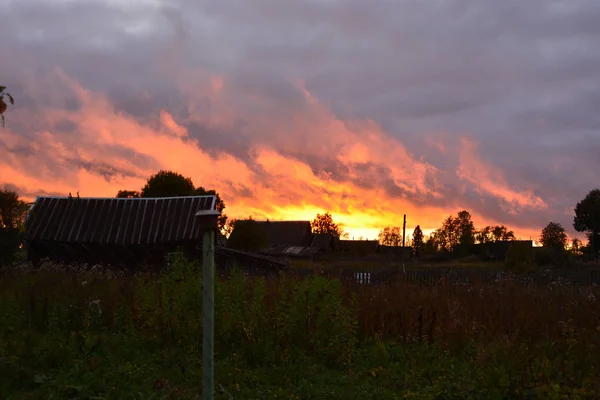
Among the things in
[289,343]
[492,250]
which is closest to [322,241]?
[492,250]

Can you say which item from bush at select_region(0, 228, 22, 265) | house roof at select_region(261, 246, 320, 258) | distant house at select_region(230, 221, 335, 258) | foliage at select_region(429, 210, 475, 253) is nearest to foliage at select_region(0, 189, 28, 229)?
bush at select_region(0, 228, 22, 265)

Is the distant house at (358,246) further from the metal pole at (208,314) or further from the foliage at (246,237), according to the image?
the metal pole at (208,314)

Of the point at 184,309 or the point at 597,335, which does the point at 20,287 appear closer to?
the point at 184,309

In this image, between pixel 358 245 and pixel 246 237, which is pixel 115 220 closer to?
pixel 246 237

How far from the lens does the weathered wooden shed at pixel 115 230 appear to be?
2602 cm

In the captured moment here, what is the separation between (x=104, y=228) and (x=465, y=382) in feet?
74.1

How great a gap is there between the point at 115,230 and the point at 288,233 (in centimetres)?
4779

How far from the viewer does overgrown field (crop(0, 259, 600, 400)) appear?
22.5ft

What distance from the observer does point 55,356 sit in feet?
24.8

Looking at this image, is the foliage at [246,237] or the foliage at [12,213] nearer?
the foliage at [12,213]

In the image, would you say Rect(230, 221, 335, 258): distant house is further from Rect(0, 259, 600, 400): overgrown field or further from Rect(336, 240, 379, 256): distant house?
Rect(0, 259, 600, 400): overgrown field

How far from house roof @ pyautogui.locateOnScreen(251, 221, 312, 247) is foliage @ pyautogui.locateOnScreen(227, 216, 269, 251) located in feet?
63.8

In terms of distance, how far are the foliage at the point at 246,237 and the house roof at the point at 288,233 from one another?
63.8 ft

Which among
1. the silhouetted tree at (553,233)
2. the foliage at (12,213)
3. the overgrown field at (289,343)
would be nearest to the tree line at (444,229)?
the silhouetted tree at (553,233)
